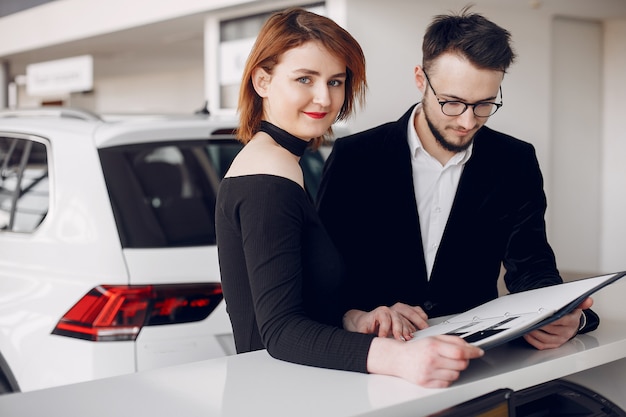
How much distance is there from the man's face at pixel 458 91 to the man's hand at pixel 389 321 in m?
0.46

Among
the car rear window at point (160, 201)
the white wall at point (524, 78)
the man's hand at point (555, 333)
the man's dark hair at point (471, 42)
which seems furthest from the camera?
the white wall at point (524, 78)

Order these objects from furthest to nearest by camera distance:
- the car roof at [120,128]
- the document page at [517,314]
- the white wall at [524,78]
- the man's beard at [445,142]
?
the white wall at [524,78] < the car roof at [120,128] < the man's beard at [445,142] < the document page at [517,314]

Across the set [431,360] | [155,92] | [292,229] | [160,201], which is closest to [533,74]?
[160,201]

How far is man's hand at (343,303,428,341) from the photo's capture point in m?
1.70

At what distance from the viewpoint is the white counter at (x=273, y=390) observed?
4.22ft

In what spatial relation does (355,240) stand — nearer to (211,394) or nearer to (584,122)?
(211,394)

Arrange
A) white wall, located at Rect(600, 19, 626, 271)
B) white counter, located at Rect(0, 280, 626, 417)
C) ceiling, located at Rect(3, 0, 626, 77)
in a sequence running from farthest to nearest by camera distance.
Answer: white wall, located at Rect(600, 19, 626, 271), ceiling, located at Rect(3, 0, 626, 77), white counter, located at Rect(0, 280, 626, 417)

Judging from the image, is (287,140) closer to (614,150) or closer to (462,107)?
(462,107)

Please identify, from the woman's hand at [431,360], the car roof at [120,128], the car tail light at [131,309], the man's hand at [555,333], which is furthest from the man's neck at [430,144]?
the car roof at [120,128]

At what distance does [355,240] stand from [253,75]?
1.83 feet

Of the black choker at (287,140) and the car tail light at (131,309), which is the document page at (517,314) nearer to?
the black choker at (287,140)

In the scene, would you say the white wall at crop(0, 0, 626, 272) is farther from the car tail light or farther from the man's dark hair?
the man's dark hair

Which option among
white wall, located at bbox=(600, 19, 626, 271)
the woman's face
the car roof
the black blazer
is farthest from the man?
white wall, located at bbox=(600, 19, 626, 271)

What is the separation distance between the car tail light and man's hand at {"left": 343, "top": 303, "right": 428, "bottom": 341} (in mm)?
1098
